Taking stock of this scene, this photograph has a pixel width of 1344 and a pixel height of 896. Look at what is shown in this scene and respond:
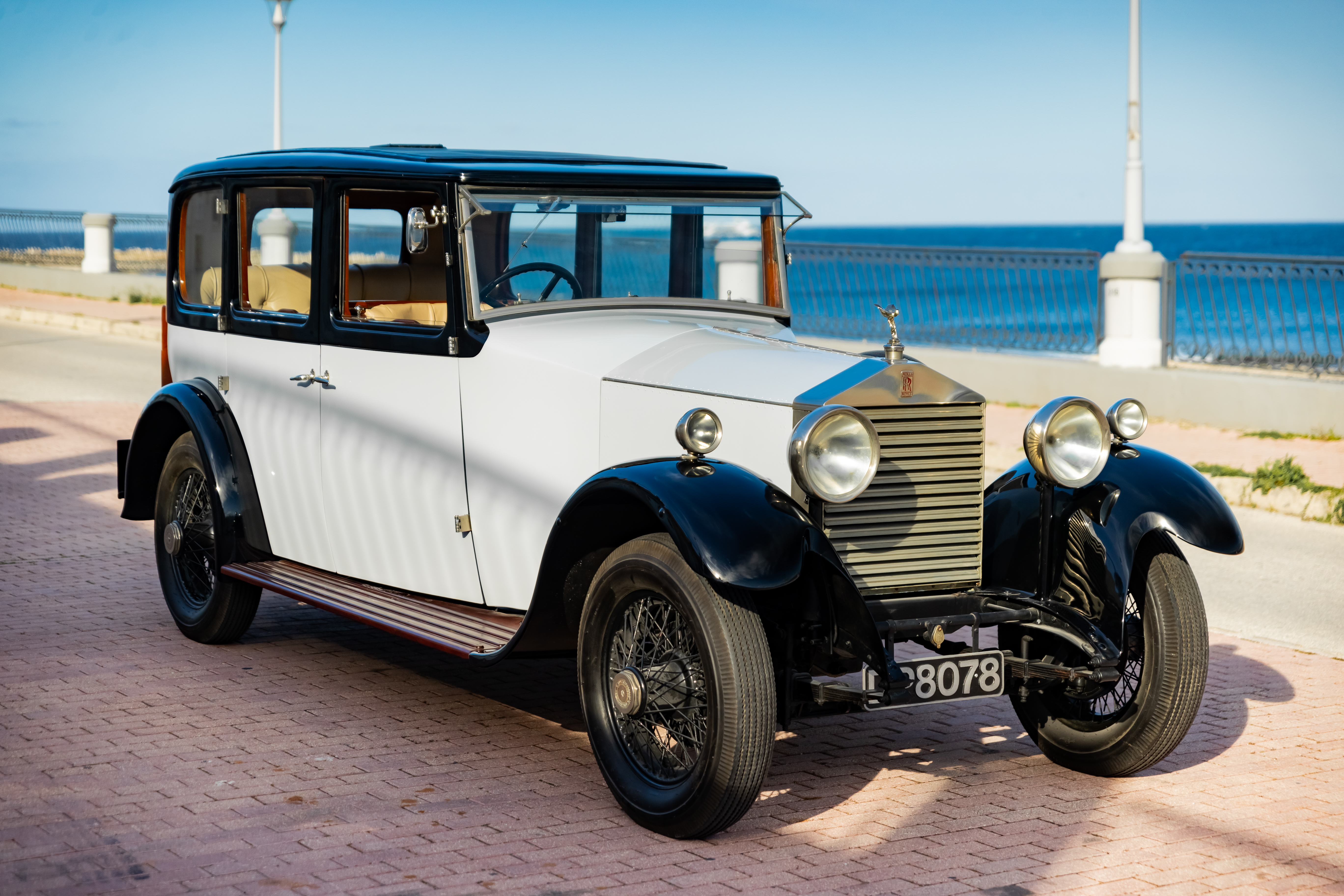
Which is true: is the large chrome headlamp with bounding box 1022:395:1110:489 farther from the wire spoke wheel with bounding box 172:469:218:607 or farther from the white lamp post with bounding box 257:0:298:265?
the wire spoke wheel with bounding box 172:469:218:607

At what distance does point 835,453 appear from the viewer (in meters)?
4.14

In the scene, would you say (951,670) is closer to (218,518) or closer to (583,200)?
(583,200)

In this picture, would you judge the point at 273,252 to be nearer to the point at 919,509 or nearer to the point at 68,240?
the point at 919,509

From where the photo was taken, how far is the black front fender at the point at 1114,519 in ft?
15.0

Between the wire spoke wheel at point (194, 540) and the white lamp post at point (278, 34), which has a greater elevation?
the white lamp post at point (278, 34)

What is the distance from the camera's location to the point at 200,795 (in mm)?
4469

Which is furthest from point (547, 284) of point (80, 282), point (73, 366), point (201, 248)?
point (80, 282)

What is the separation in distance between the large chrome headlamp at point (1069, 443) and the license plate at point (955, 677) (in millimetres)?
622

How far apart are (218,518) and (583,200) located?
202 centimetres

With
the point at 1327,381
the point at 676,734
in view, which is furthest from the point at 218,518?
the point at 1327,381

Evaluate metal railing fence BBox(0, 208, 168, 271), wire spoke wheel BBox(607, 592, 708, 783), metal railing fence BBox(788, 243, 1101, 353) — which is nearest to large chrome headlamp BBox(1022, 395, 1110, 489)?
wire spoke wheel BBox(607, 592, 708, 783)

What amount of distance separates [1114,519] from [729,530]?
1.37 meters

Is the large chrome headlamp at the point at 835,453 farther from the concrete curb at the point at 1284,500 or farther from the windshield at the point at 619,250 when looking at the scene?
the concrete curb at the point at 1284,500

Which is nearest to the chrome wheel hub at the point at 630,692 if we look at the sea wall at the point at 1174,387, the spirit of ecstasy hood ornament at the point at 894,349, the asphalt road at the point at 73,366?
the spirit of ecstasy hood ornament at the point at 894,349
